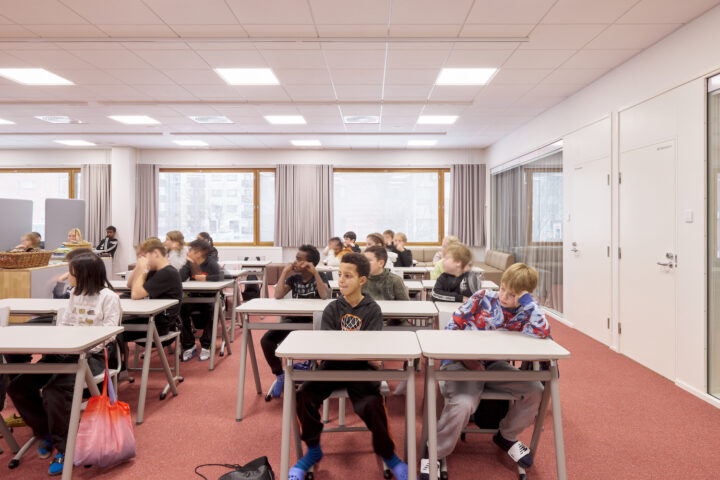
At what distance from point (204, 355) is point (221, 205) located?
618 centimetres

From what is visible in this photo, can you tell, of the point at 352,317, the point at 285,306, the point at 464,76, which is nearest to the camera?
the point at 352,317

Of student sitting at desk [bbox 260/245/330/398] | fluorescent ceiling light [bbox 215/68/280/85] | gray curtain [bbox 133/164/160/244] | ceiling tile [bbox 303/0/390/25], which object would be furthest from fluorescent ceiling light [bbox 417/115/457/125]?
gray curtain [bbox 133/164/160/244]

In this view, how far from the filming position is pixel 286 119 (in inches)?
271

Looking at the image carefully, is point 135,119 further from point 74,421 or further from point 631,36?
point 631,36

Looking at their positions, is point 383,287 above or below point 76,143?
below

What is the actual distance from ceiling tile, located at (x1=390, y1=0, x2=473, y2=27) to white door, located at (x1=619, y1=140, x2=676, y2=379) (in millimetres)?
2066

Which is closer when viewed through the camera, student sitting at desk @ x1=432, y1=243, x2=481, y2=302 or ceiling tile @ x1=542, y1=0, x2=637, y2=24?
ceiling tile @ x1=542, y1=0, x2=637, y2=24

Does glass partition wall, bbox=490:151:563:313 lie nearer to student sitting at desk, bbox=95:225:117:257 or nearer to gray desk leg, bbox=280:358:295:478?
gray desk leg, bbox=280:358:295:478

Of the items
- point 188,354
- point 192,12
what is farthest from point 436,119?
point 188,354

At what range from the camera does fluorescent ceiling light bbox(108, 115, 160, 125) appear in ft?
22.1

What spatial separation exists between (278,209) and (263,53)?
5644 millimetres

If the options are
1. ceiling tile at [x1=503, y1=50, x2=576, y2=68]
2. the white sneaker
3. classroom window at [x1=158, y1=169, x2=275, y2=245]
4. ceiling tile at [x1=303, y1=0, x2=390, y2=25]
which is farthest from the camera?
classroom window at [x1=158, y1=169, x2=275, y2=245]

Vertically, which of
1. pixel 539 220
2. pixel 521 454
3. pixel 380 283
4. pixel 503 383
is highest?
pixel 539 220

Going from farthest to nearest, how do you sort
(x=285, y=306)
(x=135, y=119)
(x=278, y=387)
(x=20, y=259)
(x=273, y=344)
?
(x=135, y=119) → (x=20, y=259) → (x=273, y=344) → (x=278, y=387) → (x=285, y=306)
